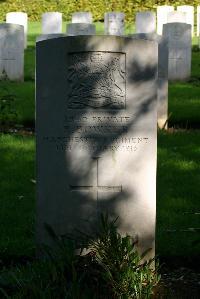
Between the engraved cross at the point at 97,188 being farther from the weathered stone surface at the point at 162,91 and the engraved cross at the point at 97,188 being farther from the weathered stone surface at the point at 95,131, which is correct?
the weathered stone surface at the point at 162,91

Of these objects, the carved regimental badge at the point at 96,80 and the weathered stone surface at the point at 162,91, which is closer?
the carved regimental badge at the point at 96,80

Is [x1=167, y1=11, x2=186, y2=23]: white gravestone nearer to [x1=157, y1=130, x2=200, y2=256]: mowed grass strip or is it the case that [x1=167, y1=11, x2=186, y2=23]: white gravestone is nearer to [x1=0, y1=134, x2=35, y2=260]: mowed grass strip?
[x1=157, y1=130, x2=200, y2=256]: mowed grass strip

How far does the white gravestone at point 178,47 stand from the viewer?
47.5ft

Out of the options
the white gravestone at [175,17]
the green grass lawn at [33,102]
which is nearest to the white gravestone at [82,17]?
the white gravestone at [175,17]

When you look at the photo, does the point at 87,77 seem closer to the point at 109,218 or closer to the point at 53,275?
the point at 109,218

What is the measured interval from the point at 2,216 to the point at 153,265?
159 centimetres

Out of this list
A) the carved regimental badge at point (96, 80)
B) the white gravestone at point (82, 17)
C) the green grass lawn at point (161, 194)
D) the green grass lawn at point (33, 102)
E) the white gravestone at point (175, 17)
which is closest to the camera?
the carved regimental badge at point (96, 80)

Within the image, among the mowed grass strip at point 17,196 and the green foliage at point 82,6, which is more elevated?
the green foliage at point 82,6

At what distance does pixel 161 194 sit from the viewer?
19.5 ft

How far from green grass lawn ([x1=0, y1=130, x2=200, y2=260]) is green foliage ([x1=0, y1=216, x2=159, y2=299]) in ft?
2.28

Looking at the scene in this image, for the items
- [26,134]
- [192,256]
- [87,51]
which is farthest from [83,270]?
[26,134]

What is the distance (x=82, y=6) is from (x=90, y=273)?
2468 centimetres

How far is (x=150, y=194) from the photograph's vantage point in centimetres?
418

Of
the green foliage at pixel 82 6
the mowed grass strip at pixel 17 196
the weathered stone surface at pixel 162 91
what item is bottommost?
the mowed grass strip at pixel 17 196
